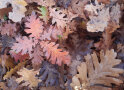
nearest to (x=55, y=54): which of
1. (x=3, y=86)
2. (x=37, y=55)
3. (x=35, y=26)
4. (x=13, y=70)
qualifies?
(x=37, y=55)

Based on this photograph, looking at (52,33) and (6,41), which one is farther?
(6,41)

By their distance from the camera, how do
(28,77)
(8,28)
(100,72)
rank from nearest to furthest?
(100,72), (28,77), (8,28)

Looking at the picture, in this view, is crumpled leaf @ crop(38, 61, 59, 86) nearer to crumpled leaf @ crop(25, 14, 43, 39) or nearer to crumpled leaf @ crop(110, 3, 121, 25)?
crumpled leaf @ crop(25, 14, 43, 39)

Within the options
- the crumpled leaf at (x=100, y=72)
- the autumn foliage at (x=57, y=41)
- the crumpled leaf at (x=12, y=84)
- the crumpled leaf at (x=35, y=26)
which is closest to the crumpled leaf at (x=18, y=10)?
the autumn foliage at (x=57, y=41)

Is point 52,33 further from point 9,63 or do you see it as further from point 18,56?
point 9,63

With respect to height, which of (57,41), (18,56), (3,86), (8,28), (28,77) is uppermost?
(8,28)

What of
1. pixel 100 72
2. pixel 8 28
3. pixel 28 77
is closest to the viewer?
pixel 100 72

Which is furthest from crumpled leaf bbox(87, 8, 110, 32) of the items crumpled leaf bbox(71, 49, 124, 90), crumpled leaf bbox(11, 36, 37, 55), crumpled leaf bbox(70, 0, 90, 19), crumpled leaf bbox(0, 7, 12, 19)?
crumpled leaf bbox(0, 7, 12, 19)
